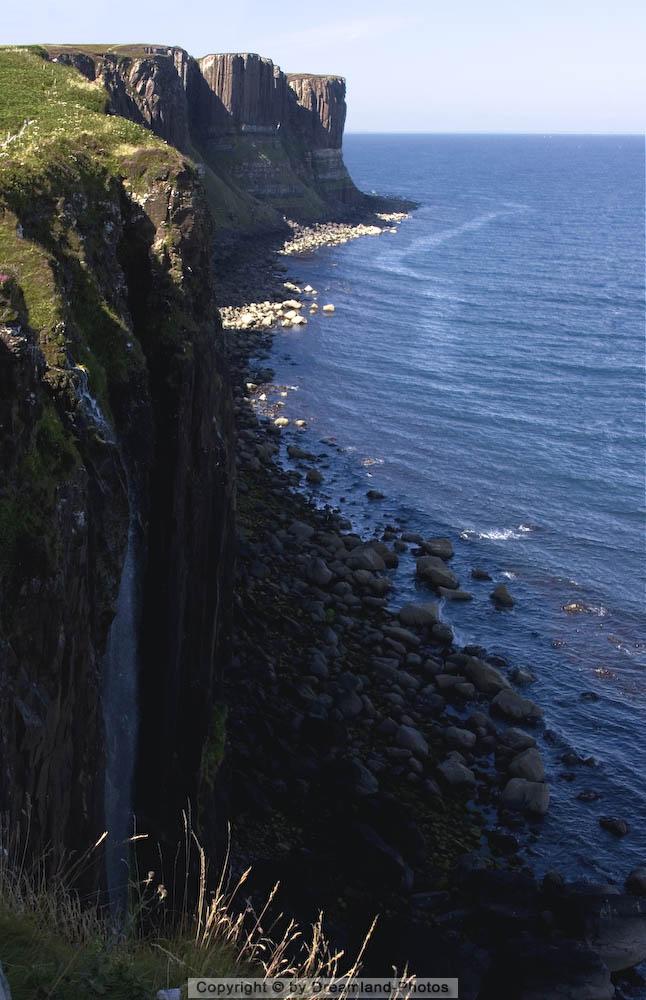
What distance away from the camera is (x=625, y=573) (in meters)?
38.4

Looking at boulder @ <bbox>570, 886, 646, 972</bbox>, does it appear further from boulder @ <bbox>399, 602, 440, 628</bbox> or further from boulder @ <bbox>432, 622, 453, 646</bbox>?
boulder @ <bbox>399, 602, 440, 628</bbox>

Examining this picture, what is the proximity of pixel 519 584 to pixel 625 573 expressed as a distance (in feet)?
15.5

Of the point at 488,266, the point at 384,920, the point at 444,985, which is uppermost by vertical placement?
the point at 488,266

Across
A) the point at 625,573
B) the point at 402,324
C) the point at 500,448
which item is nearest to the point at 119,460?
the point at 625,573

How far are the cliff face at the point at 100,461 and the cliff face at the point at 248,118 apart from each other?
239 feet

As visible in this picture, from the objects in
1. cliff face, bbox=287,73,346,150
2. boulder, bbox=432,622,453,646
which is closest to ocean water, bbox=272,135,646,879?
boulder, bbox=432,622,453,646

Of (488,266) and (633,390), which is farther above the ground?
(488,266)

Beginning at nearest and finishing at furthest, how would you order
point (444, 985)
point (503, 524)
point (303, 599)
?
point (444, 985)
point (303, 599)
point (503, 524)

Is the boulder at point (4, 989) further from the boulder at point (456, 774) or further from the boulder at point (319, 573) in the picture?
the boulder at point (319, 573)

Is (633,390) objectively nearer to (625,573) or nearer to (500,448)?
(500,448)

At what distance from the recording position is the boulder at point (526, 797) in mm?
24469

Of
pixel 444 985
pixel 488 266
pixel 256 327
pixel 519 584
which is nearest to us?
pixel 444 985

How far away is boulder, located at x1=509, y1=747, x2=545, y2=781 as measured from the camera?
83.8 feet

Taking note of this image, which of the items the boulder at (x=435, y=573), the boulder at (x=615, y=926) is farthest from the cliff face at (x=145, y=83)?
the boulder at (x=615, y=926)
